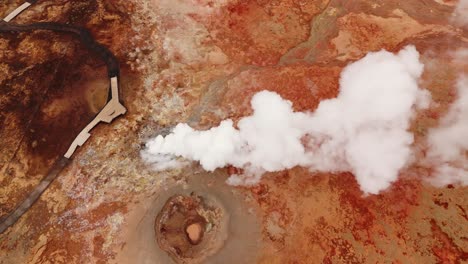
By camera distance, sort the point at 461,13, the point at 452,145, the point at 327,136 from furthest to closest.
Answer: the point at 461,13
the point at 327,136
the point at 452,145

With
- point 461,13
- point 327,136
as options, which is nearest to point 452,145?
point 327,136

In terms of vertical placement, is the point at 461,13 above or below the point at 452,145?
above

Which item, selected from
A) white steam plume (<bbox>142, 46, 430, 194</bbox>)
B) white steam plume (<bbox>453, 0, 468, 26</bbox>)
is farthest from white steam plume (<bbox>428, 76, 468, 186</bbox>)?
white steam plume (<bbox>453, 0, 468, 26</bbox>)

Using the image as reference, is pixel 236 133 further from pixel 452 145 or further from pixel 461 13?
pixel 461 13

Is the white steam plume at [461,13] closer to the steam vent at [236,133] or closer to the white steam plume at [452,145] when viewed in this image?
the steam vent at [236,133]

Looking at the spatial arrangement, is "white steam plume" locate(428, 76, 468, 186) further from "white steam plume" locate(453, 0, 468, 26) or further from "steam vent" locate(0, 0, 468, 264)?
"white steam plume" locate(453, 0, 468, 26)
